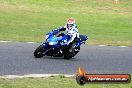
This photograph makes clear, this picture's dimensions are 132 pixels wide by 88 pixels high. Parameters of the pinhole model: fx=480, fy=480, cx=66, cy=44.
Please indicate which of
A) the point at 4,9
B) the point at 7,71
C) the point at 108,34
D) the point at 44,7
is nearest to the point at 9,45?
the point at 7,71

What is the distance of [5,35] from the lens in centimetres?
2020

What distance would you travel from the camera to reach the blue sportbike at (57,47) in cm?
1411

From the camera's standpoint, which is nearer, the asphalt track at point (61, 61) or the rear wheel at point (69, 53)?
the asphalt track at point (61, 61)

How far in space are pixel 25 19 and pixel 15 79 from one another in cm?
1858

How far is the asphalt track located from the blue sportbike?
183mm

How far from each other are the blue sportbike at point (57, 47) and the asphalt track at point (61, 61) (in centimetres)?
18

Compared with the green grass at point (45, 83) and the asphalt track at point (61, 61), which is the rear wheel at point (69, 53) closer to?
the asphalt track at point (61, 61)

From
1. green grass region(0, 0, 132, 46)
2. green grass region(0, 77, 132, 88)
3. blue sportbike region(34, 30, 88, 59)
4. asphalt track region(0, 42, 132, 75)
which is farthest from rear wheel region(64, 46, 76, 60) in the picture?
green grass region(0, 0, 132, 46)

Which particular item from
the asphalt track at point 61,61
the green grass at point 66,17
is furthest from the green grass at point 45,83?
the green grass at point 66,17

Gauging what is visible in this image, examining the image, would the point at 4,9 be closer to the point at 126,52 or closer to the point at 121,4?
the point at 121,4

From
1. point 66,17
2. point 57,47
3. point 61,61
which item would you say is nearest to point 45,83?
point 61,61

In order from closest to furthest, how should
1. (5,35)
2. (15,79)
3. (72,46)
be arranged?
1. (15,79)
2. (72,46)
3. (5,35)

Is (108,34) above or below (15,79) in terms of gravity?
below

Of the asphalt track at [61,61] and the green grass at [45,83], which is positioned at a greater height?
the green grass at [45,83]
